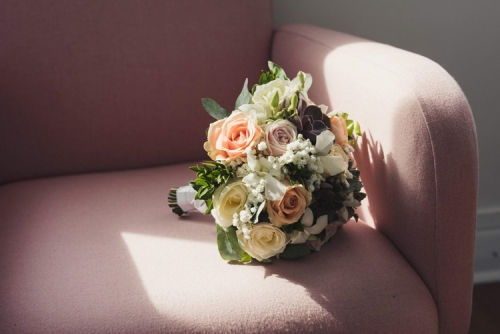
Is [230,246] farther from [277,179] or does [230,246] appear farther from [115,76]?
[115,76]

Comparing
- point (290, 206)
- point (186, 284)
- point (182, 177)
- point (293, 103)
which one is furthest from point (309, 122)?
point (182, 177)

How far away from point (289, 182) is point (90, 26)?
760 mm

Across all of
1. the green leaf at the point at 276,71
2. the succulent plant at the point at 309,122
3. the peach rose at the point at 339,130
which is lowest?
the peach rose at the point at 339,130

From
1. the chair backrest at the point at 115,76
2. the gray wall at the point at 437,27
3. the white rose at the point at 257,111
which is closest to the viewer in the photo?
the white rose at the point at 257,111

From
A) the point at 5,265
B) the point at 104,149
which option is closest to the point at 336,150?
the point at 5,265

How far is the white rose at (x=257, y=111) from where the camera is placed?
0.88 meters

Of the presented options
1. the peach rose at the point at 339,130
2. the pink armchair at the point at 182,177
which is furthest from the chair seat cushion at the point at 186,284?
the peach rose at the point at 339,130

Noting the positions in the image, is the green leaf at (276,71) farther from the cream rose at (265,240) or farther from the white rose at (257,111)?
the cream rose at (265,240)

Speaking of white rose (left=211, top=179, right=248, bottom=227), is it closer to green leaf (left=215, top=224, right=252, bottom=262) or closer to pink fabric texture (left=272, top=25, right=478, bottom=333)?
green leaf (left=215, top=224, right=252, bottom=262)

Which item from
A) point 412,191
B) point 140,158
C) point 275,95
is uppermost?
point 275,95

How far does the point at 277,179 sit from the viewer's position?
832 millimetres

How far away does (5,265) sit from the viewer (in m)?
0.92

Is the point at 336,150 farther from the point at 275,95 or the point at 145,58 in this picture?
the point at 145,58

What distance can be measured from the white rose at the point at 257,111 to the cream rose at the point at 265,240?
0.18 metres
